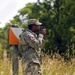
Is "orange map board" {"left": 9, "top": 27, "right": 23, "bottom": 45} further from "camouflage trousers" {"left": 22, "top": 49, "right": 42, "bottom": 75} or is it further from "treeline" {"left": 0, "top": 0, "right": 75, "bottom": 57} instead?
"treeline" {"left": 0, "top": 0, "right": 75, "bottom": 57}

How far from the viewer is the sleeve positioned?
20.6 ft

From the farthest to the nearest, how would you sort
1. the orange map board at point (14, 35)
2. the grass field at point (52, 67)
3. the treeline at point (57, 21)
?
the treeline at point (57, 21) → the grass field at point (52, 67) → the orange map board at point (14, 35)

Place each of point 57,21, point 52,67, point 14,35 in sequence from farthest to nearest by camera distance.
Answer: point 57,21, point 52,67, point 14,35

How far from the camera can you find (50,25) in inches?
1614

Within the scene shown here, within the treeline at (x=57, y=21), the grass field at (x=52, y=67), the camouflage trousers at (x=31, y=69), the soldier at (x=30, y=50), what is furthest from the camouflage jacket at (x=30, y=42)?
the treeline at (x=57, y=21)

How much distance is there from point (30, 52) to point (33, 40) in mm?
190

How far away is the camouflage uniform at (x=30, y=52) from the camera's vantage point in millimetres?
6340

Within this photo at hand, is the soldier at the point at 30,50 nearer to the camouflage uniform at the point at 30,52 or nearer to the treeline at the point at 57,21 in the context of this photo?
the camouflage uniform at the point at 30,52

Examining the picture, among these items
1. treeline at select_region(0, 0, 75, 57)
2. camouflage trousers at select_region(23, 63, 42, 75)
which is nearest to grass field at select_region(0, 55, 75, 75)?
camouflage trousers at select_region(23, 63, 42, 75)

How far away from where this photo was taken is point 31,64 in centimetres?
638

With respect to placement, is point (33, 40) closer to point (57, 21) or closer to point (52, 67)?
point (52, 67)

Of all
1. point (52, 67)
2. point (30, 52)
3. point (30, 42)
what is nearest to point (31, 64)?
point (30, 52)

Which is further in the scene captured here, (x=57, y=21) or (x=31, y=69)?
(x=57, y=21)

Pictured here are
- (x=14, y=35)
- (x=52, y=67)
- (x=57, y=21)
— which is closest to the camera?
(x=14, y=35)
